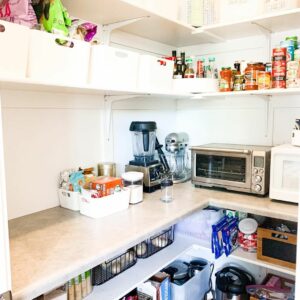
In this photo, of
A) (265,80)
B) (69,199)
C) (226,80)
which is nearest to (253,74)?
(265,80)

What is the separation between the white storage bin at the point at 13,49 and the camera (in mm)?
1043

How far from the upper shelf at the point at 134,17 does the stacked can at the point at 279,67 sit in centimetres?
56

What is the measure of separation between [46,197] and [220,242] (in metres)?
1.01

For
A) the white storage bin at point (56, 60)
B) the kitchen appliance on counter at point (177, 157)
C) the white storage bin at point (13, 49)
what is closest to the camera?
the white storage bin at point (13, 49)

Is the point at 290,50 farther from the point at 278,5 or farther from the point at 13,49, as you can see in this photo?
the point at 13,49

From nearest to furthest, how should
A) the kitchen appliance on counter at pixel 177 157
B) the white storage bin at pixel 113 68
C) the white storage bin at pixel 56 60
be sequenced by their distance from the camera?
1. the white storage bin at pixel 56 60
2. the white storage bin at pixel 113 68
3. the kitchen appliance on counter at pixel 177 157

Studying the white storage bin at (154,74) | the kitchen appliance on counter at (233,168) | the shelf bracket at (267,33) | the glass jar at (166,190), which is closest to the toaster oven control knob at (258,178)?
the kitchen appliance on counter at (233,168)

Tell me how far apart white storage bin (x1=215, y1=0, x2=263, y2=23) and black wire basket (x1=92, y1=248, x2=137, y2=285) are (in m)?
1.48

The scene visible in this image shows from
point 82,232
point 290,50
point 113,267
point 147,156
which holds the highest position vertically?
point 290,50

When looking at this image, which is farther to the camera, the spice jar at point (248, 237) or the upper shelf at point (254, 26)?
the spice jar at point (248, 237)

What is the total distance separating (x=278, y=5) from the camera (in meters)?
1.77

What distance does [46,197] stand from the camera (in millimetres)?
1690

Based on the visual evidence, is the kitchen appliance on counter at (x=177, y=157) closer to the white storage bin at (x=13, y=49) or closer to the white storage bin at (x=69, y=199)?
the white storage bin at (x=69, y=199)

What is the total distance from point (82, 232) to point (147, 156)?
86 cm
